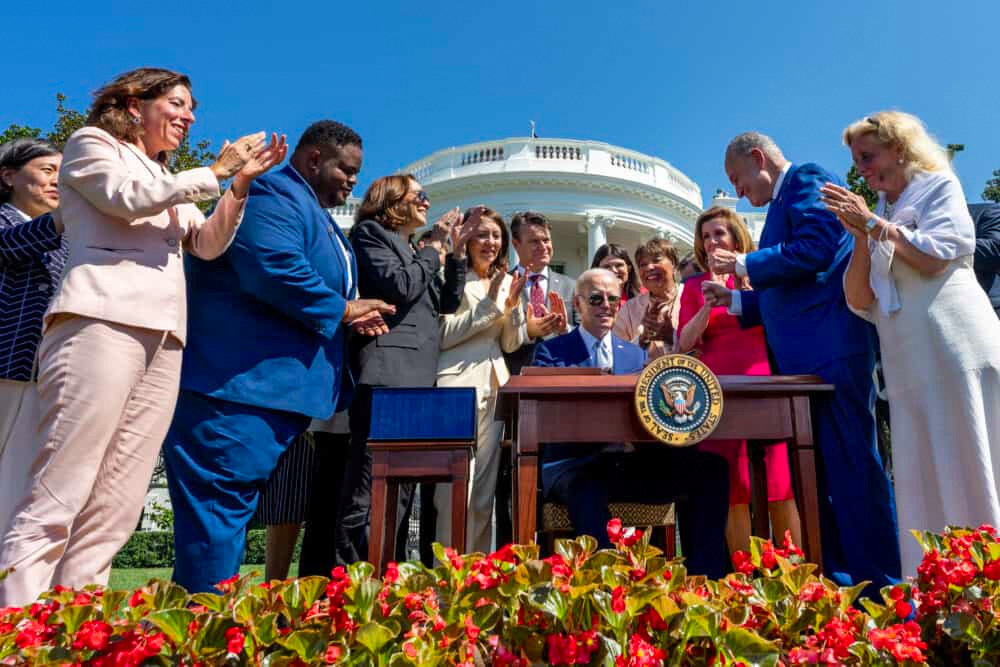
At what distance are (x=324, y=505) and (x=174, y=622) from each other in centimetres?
271

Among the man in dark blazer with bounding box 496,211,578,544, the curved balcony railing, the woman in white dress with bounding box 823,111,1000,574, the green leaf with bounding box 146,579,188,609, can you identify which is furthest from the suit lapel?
the curved balcony railing

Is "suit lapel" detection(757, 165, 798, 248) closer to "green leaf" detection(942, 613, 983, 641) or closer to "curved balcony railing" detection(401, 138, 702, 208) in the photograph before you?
"green leaf" detection(942, 613, 983, 641)

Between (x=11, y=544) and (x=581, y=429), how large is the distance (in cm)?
205

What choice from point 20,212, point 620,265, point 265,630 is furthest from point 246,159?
point 620,265

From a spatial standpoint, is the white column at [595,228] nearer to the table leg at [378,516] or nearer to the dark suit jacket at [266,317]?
the dark suit jacket at [266,317]

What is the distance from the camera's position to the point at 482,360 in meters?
4.65

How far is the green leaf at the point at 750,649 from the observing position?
4.80ft

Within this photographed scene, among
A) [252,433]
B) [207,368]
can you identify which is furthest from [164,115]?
[252,433]

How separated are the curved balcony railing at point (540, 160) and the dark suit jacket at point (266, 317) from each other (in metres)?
23.7

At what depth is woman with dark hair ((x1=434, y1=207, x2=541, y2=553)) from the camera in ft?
14.2

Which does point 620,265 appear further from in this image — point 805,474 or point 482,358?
point 805,474

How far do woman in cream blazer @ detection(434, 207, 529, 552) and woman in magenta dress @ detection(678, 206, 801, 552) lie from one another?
3.71 feet

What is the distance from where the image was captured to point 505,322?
4.79 metres

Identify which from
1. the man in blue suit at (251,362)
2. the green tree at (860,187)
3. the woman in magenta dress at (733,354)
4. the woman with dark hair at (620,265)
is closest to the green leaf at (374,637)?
the man in blue suit at (251,362)
